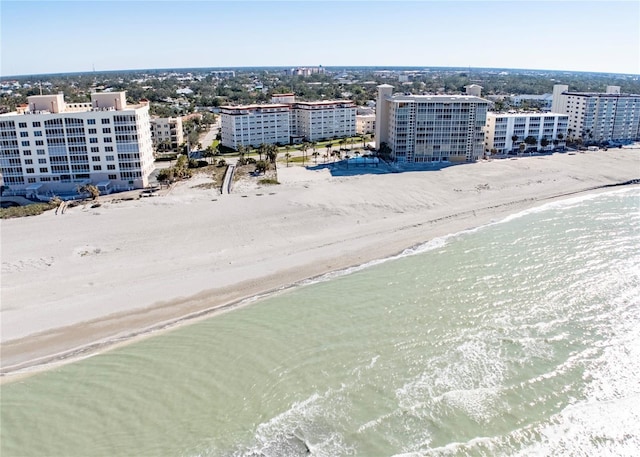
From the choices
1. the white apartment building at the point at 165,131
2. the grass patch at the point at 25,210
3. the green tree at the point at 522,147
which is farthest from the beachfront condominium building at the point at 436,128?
the grass patch at the point at 25,210

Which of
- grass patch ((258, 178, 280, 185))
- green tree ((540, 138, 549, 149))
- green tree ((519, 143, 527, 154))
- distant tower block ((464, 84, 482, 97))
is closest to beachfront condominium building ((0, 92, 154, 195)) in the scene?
grass patch ((258, 178, 280, 185))

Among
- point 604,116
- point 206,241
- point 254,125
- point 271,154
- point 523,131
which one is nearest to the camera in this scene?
point 206,241

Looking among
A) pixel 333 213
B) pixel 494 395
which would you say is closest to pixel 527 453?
pixel 494 395

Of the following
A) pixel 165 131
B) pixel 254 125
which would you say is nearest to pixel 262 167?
pixel 254 125

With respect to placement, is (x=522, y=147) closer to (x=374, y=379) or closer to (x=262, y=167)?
(x=262, y=167)

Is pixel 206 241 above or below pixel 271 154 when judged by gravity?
below

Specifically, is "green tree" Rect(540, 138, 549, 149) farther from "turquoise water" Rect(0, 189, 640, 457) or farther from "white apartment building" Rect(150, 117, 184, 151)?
"white apartment building" Rect(150, 117, 184, 151)

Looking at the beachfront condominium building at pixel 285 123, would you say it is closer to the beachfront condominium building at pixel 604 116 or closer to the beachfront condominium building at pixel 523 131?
the beachfront condominium building at pixel 523 131
